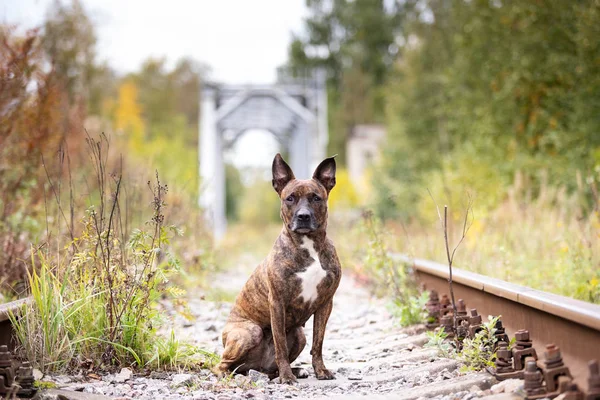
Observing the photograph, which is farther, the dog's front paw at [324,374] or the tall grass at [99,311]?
the dog's front paw at [324,374]

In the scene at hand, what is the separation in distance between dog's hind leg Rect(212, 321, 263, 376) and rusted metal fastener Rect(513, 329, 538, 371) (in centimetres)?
167

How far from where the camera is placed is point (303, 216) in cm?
410

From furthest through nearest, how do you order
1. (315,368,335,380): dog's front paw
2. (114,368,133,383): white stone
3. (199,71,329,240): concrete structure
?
1. (199,71,329,240): concrete structure
2. (315,368,335,380): dog's front paw
3. (114,368,133,383): white stone

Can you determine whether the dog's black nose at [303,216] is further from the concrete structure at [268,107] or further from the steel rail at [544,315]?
the concrete structure at [268,107]

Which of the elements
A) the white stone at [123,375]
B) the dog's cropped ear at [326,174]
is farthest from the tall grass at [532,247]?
the white stone at [123,375]

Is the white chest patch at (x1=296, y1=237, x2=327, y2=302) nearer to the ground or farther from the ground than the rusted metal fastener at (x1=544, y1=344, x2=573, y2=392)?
farther from the ground

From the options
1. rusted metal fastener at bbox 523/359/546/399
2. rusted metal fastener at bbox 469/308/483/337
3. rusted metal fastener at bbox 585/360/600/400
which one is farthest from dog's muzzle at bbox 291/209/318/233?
rusted metal fastener at bbox 585/360/600/400

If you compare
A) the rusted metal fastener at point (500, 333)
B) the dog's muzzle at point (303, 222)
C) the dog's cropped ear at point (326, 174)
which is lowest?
the rusted metal fastener at point (500, 333)

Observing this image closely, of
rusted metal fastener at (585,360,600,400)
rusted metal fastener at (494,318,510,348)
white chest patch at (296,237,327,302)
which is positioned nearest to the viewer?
rusted metal fastener at (585,360,600,400)

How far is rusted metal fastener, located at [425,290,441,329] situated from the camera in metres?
5.55

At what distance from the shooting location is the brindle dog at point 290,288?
4.19m

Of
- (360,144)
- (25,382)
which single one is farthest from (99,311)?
(360,144)

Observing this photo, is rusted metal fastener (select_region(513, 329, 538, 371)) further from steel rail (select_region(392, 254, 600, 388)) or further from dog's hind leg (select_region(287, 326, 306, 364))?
dog's hind leg (select_region(287, 326, 306, 364))

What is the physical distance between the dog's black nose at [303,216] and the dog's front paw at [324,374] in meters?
1.06
